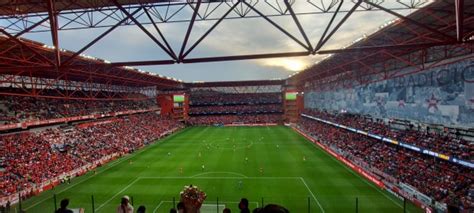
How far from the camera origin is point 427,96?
2583 centimetres

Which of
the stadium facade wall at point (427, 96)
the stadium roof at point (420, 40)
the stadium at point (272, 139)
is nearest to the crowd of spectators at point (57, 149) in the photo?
the stadium at point (272, 139)

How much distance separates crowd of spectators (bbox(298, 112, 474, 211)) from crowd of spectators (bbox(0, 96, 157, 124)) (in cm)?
3994

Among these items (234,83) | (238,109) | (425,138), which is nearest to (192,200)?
(425,138)

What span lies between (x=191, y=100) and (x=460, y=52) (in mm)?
75347

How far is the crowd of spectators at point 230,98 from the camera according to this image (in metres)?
89.6

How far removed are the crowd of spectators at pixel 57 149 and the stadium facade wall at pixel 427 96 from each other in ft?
116

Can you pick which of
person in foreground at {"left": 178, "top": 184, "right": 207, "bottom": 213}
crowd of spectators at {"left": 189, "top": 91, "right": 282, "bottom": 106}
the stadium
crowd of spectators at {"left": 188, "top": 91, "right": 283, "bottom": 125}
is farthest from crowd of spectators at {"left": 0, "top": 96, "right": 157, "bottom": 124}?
person in foreground at {"left": 178, "top": 184, "right": 207, "bottom": 213}

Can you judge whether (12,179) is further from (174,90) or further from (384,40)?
(174,90)

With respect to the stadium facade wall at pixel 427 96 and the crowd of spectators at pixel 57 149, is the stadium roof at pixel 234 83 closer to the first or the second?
the crowd of spectators at pixel 57 149

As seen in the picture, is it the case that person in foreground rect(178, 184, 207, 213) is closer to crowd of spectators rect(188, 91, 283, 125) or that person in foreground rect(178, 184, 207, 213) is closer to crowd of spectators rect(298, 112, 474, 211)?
crowd of spectators rect(298, 112, 474, 211)

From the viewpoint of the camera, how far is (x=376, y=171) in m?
27.1

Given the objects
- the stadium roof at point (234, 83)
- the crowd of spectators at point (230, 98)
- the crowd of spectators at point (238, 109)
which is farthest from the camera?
the crowd of spectators at point (230, 98)

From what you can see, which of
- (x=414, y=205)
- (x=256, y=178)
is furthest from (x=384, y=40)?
(x=256, y=178)

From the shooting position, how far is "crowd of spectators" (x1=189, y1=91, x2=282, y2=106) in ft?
294
